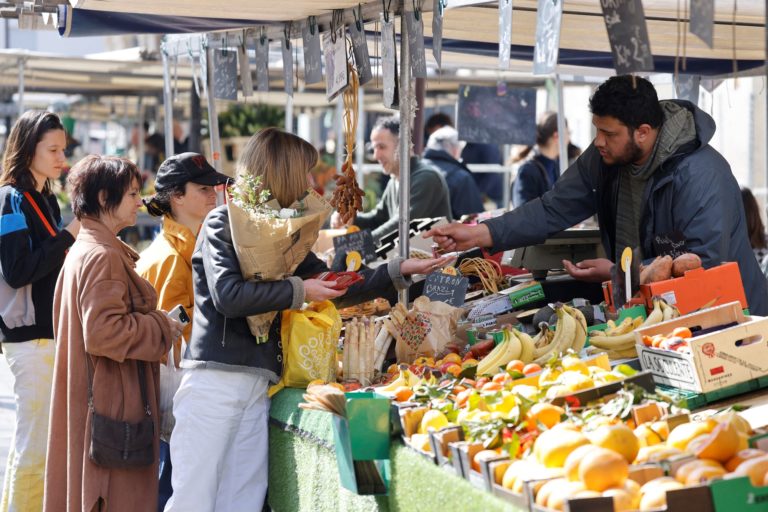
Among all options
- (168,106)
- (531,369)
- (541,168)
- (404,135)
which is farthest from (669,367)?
(168,106)

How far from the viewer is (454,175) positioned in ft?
25.4

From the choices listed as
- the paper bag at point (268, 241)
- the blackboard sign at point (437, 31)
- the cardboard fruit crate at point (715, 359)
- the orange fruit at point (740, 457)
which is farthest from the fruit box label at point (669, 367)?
the blackboard sign at point (437, 31)

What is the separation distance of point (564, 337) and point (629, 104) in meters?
1.13

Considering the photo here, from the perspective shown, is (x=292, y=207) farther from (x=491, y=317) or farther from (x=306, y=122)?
(x=306, y=122)

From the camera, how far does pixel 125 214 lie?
3898 mm

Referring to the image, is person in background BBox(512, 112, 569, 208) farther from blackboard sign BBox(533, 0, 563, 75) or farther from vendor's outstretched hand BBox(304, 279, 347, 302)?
vendor's outstretched hand BBox(304, 279, 347, 302)

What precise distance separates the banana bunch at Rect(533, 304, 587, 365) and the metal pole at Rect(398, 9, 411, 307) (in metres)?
0.94

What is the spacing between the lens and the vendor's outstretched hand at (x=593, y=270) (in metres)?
4.39

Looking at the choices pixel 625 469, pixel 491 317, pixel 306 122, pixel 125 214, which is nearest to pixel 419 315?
pixel 491 317

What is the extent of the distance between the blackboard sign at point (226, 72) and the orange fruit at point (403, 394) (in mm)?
3261

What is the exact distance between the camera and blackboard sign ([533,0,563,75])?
3.56 metres

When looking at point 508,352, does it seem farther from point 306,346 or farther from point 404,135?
point 404,135

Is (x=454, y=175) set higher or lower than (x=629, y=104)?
lower

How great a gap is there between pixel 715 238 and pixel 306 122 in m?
17.8
